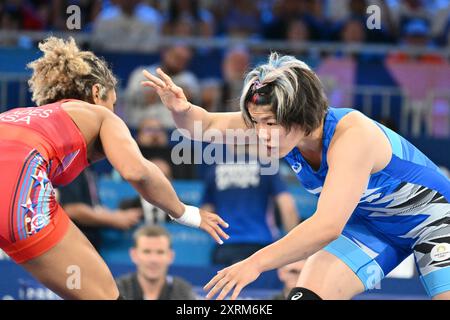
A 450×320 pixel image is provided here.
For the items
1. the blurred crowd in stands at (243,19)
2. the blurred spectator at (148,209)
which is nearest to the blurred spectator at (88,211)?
the blurred spectator at (148,209)

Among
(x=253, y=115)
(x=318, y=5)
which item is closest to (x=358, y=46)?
(x=318, y=5)

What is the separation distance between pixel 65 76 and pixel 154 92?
4579mm

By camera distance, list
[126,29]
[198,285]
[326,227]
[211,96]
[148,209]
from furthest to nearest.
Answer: [126,29] < [211,96] < [148,209] < [198,285] < [326,227]

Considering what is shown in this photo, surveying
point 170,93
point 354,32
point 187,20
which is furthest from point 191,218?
point 187,20

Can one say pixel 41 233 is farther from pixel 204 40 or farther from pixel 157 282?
pixel 204 40

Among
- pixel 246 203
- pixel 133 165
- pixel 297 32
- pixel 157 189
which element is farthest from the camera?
pixel 297 32

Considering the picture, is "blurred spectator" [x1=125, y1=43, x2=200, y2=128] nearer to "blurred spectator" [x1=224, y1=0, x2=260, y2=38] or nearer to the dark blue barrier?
"blurred spectator" [x1=224, y1=0, x2=260, y2=38]

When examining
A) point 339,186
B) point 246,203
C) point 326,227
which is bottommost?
point 246,203

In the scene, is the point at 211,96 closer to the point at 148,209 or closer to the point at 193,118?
the point at 148,209

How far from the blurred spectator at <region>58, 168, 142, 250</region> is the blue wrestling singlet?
10.6ft

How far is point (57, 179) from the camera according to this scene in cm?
430

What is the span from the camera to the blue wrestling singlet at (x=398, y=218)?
14.0 ft

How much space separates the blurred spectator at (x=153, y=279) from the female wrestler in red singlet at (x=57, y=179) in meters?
2.09

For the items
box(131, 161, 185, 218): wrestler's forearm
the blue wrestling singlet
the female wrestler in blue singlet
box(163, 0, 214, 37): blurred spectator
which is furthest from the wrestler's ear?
box(163, 0, 214, 37): blurred spectator
